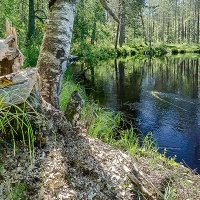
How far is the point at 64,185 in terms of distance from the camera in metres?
3.65

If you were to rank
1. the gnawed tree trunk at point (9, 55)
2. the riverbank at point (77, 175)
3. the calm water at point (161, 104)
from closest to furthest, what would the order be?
the riverbank at point (77, 175), the gnawed tree trunk at point (9, 55), the calm water at point (161, 104)

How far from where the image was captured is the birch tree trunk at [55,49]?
5094 millimetres

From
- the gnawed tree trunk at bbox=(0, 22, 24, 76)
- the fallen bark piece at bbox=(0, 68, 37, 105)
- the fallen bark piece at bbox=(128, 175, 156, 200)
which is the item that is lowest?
the fallen bark piece at bbox=(128, 175, 156, 200)

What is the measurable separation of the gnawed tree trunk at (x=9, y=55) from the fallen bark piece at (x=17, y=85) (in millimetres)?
754

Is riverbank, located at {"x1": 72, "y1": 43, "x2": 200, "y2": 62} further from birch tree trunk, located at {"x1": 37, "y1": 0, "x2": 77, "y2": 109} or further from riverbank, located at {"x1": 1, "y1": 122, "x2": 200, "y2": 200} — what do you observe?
riverbank, located at {"x1": 1, "y1": 122, "x2": 200, "y2": 200}

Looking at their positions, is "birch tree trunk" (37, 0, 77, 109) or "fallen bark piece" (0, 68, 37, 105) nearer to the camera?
"fallen bark piece" (0, 68, 37, 105)

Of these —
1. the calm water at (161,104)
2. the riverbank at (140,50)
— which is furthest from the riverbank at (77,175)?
the riverbank at (140,50)

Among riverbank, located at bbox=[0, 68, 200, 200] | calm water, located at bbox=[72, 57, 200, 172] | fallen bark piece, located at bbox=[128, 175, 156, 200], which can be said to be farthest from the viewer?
calm water, located at bbox=[72, 57, 200, 172]

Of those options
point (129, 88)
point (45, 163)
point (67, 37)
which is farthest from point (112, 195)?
point (129, 88)

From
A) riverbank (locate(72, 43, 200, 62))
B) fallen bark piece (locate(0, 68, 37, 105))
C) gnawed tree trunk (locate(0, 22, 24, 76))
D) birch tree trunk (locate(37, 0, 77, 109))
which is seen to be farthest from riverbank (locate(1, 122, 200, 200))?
riverbank (locate(72, 43, 200, 62))

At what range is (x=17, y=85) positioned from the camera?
12.4 ft

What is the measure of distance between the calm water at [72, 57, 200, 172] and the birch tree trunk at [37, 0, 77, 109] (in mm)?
5303

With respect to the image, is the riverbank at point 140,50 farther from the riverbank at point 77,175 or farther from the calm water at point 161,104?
the riverbank at point 77,175

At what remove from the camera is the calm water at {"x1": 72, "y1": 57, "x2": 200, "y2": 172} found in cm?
1092
